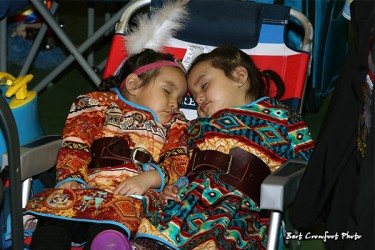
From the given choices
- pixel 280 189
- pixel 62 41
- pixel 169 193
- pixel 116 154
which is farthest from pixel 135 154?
pixel 62 41

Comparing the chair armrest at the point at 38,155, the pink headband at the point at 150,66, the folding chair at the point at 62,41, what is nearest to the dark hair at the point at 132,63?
the pink headband at the point at 150,66

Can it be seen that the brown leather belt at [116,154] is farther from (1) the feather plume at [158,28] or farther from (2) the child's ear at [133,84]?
(1) the feather plume at [158,28]

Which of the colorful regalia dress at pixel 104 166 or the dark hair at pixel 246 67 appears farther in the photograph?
the dark hair at pixel 246 67

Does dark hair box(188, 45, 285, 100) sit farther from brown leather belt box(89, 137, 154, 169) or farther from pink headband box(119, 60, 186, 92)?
brown leather belt box(89, 137, 154, 169)

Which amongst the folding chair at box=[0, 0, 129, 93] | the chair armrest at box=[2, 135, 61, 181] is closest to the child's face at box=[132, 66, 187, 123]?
the chair armrest at box=[2, 135, 61, 181]

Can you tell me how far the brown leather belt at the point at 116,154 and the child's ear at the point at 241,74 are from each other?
435 mm

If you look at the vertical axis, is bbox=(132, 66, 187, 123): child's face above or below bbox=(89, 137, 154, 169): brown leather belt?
above

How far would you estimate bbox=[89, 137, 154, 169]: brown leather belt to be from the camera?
9.07 feet

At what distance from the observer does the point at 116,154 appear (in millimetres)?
2773

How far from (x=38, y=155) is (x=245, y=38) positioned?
1.00 metres

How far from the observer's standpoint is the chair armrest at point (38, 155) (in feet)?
8.43

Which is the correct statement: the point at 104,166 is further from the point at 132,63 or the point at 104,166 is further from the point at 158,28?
the point at 158,28

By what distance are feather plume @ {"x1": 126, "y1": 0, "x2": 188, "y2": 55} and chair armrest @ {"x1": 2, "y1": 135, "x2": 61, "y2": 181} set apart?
554 millimetres

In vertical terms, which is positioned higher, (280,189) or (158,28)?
(158,28)
